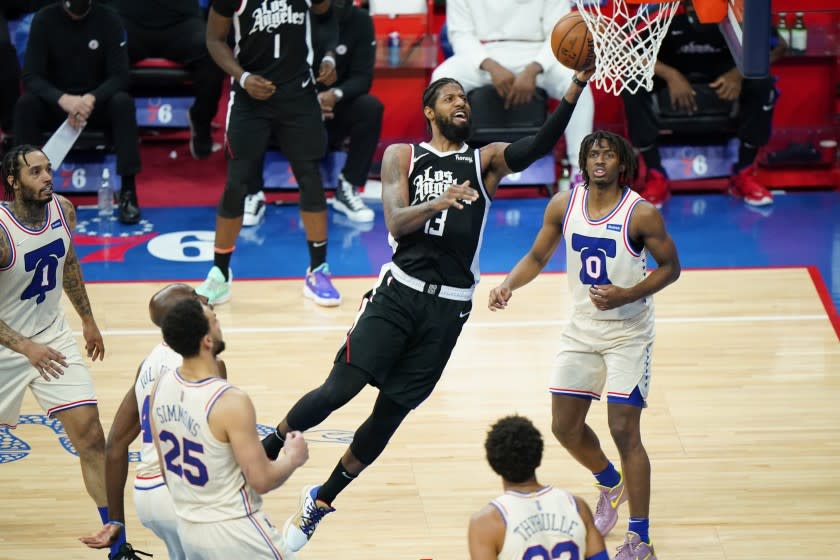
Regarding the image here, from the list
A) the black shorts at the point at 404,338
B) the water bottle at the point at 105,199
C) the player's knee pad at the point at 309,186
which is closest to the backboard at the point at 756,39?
the black shorts at the point at 404,338

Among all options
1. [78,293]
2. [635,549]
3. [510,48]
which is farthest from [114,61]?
[635,549]

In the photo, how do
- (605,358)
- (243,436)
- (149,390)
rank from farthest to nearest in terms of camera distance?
(605,358), (149,390), (243,436)

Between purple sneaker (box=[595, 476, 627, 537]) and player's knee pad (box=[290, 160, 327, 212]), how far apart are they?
3.39 m

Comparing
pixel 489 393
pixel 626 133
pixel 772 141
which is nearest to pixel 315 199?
pixel 489 393

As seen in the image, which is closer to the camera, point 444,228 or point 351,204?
point 444,228

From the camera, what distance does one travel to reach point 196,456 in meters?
4.10

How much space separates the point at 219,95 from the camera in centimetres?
1109

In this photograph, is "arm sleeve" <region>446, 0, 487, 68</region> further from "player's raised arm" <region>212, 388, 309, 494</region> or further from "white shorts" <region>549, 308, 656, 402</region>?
"player's raised arm" <region>212, 388, 309, 494</region>

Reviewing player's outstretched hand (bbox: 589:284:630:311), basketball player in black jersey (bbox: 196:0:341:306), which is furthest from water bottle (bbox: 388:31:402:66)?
player's outstretched hand (bbox: 589:284:630:311)

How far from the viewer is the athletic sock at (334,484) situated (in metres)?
5.62

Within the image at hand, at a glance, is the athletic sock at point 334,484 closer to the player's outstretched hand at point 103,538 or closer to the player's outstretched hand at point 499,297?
the player's outstretched hand at point 499,297

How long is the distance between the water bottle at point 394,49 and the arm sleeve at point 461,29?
0.68 metres

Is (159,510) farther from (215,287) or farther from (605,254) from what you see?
(215,287)

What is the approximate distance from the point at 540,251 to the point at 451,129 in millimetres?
687
